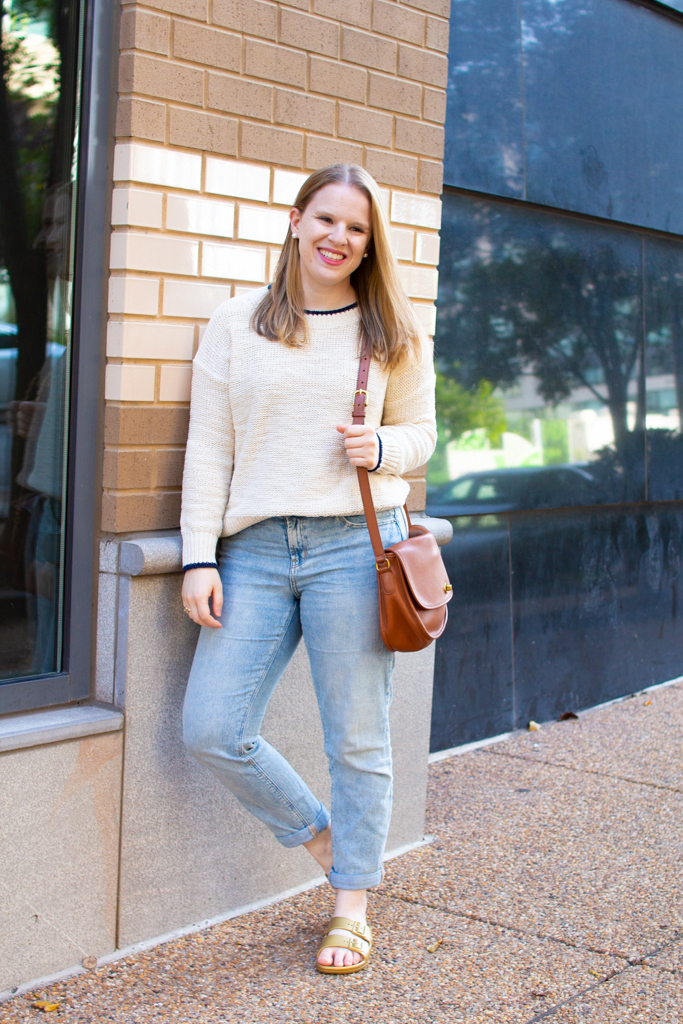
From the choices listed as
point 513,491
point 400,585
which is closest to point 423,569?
point 400,585

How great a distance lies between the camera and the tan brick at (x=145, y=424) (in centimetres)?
298

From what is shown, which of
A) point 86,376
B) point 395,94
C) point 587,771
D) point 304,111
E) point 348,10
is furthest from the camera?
point 587,771

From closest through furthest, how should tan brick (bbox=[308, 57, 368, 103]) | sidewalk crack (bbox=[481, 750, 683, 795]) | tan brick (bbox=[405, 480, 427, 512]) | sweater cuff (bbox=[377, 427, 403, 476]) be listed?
sweater cuff (bbox=[377, 427, 403, 476]) → tan brick (bbox=[308, 57, 368, 103]) → tan brick (bbox=[405, 480, 427, 512]) → sidewalk crack (bbox=[481, 750, 683, 795])

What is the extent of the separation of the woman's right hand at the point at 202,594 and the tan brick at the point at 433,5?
2146 millimetres

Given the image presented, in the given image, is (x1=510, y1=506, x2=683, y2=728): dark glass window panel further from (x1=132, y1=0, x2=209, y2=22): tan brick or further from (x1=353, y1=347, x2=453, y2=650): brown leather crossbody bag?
(x1=132, y1=0, x2=209, y2=22): tan brick

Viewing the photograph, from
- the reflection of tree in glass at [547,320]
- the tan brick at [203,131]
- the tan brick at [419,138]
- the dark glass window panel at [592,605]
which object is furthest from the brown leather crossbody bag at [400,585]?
the dark glass window panel at [592,605]

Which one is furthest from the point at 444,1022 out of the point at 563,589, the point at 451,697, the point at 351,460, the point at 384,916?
the point at 563,589

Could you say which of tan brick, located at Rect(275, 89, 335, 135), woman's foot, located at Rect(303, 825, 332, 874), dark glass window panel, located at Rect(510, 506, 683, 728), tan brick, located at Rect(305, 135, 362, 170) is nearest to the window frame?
tan brick, located at Rect(275, 89, 335, 135)

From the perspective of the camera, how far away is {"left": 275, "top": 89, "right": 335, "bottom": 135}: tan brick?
3.27 metres

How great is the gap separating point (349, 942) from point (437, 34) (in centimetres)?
300

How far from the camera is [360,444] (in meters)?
2.77

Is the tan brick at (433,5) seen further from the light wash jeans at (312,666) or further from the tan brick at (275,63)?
the light wash jeans at (312,666)

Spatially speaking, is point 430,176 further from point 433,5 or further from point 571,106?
point 571,106

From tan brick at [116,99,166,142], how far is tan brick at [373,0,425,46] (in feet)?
3.26
